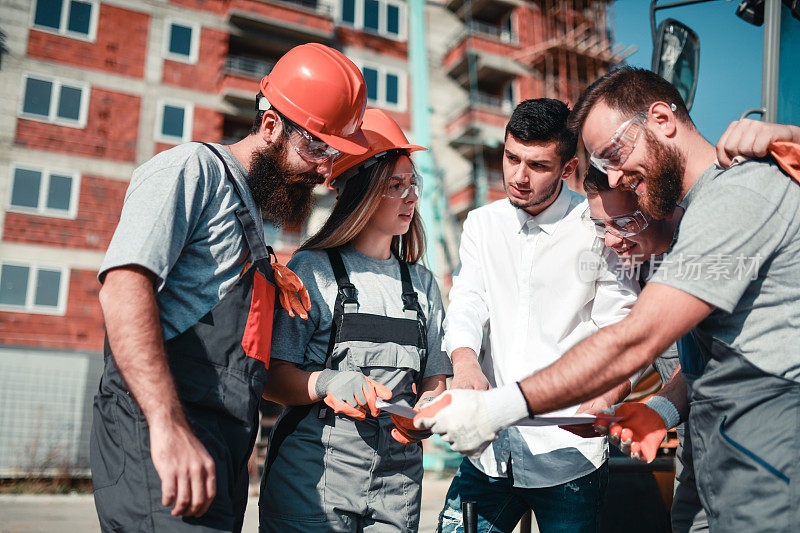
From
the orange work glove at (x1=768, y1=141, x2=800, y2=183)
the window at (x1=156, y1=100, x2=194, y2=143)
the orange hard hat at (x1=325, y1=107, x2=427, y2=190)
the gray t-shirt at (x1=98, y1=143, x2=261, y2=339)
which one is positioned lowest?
the gray t-shirt at (x1=98, y1=143, x2=261, y2=339)

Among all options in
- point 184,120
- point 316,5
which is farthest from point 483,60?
point 184,120

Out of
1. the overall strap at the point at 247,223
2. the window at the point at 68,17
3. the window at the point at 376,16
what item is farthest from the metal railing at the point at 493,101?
the overall strap at the point at 247,223

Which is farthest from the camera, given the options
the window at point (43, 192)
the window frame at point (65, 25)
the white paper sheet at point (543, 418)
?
the window frame at point (65, 25)

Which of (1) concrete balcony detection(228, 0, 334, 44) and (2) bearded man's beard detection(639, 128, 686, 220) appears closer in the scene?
(2) bearded man's beard detection(639, 128, 686, 220)

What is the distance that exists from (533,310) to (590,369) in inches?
35.9

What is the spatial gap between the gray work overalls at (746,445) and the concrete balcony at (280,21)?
17712 mm

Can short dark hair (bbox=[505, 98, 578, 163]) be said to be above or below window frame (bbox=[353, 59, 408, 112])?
below

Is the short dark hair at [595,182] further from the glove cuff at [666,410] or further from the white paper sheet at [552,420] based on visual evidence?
the white paper sheet at [552,420]

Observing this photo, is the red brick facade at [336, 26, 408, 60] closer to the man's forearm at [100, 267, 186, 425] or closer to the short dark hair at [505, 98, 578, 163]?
the short dark hair at [505, 98, 578, 163]

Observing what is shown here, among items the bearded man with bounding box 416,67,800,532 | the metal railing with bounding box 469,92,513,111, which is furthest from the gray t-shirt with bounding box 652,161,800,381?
the metal railing with bounding box 469,92,513,111

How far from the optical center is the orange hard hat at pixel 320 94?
2.25m

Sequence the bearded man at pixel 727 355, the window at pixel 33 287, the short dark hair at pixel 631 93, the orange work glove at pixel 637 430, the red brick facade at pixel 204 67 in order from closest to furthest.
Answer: the bearded man at pixel 727 355 < the orange work glove at pixel 637 430 < the short dark hair at pixel 631 93 < the window at pixel 33 287 < the red brick facade at pixel 204 67

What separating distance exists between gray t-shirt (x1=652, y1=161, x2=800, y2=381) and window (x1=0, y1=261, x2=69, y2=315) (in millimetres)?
15077

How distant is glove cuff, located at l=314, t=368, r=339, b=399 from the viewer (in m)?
2.16
